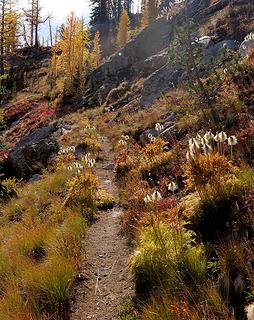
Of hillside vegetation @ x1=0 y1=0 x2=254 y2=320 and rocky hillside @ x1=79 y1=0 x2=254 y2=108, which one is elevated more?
rocky hillside @ x1=79 y1=0 x2=254 y2=108

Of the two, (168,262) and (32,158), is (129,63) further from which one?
(168,262)

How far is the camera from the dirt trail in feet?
19.3

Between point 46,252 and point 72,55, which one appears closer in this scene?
point 46,252

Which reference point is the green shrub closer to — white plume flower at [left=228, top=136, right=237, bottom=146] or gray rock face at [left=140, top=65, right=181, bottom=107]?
white plume flower at [left=228, top=136, right=237, bottom=146]

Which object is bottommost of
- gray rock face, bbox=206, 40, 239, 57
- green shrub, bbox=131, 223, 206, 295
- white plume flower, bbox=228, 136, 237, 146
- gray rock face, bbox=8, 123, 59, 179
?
gray rock face, bbox=8, 123, 59, 179

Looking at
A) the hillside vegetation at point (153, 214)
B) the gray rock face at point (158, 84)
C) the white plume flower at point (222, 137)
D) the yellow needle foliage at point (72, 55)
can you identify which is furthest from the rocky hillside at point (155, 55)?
the white plume flower at point (222, 137)

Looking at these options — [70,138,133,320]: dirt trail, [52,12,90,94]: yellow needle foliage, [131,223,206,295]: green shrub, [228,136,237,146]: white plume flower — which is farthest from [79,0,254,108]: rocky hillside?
[131,223,206,295]: green shrub

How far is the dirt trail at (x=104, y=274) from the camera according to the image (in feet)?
19.3

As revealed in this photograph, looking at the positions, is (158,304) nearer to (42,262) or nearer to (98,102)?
(42,262)

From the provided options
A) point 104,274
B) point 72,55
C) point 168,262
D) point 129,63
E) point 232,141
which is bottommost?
point 104,274

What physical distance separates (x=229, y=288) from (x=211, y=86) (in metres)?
12.3

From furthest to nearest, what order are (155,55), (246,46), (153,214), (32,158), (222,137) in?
(155,55) < (32,158) < (246,46) < (222,137) < (153,214)

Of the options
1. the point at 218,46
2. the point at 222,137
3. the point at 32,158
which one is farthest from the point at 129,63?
the point at 222,137

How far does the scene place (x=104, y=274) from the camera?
274 inches
